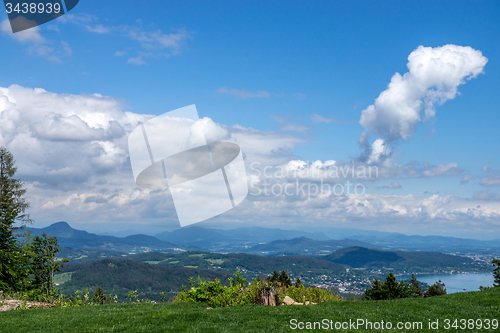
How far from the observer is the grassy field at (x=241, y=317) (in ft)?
24.5

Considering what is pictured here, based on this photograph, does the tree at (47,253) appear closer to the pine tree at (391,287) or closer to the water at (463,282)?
the pine tree at (391,287)

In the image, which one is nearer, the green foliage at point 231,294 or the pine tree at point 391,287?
the green foliage at point 231,294

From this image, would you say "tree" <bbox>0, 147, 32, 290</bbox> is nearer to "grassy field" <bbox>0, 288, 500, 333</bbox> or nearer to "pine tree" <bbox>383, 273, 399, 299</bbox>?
"grassy field" <bbox>0, 288, 500, 333</bbox>

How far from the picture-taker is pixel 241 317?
330 inches

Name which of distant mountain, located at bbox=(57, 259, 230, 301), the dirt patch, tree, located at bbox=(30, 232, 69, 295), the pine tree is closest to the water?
the pine tree

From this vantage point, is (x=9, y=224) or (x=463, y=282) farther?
(x=463, y=282)

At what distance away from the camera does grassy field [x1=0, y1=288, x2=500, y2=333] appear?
24.5 feet

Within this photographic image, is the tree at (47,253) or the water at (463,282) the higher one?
the tree at (47,253)

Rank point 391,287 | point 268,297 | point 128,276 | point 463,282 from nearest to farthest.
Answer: point 268,297
point 391,287
point 463,282
point 128,276

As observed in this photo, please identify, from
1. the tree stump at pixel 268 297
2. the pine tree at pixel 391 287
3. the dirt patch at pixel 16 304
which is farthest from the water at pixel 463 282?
the dirt patch at pixel 16 304

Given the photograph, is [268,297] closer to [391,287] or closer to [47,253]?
[47,253]

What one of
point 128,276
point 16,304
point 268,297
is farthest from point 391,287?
point 128,276

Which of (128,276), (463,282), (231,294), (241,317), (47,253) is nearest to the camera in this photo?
(241,317)

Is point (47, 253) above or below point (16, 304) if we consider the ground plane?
above
